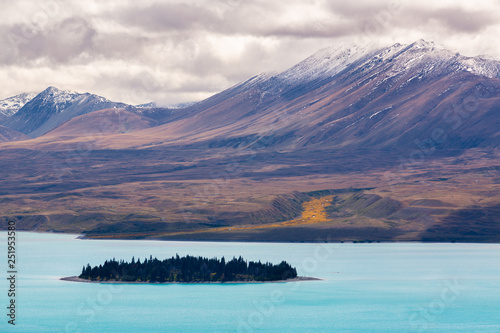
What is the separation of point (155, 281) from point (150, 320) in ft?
113

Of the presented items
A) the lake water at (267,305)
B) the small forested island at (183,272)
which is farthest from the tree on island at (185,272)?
the lake water at (267,305)

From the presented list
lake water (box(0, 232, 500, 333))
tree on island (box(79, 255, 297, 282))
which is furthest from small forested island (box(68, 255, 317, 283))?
lake water (box(0, 232, 500, 333))

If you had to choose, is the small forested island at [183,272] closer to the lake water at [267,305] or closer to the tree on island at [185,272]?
the tree on island at [185,272]

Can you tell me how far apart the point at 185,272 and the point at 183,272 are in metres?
0.39

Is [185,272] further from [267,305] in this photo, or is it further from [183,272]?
[267,305]

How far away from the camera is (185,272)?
513 ft

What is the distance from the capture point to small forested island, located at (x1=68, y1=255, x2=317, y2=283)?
15425 centimetres

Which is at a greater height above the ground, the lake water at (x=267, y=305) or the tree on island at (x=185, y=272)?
the tree on island at (x=185, y=272)

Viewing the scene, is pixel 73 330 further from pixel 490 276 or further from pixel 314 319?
pixel 490 276

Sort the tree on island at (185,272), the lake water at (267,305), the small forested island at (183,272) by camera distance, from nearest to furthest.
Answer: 1. the lake water at (267,305)
2. the small forested island at (183,272)
3. the tree on island at (185,272)

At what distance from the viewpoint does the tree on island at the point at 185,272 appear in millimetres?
154375

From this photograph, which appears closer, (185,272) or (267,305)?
(267,305)

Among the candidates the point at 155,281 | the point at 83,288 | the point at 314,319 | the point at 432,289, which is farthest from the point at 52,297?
the point at 432,289

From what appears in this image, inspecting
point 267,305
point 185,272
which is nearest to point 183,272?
point 185,272
